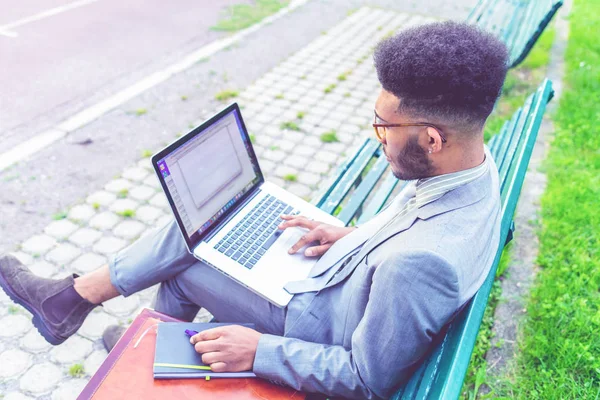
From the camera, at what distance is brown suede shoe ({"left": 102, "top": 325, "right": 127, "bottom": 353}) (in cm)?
284

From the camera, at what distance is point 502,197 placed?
2.34 metres

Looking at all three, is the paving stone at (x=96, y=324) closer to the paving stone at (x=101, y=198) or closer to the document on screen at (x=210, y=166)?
the paving stone at (x=101, y=198)

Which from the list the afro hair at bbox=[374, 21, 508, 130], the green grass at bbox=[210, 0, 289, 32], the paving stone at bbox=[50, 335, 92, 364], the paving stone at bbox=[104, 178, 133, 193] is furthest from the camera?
the green grass at bbox=[210, 0, 289, 32]

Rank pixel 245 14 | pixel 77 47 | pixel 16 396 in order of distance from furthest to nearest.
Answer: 1. pixel 245 14
2. pixel 77 47
3. pixel 16 396

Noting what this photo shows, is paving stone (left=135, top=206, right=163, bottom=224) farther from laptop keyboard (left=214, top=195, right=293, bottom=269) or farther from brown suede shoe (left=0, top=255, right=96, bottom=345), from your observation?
laptop keyboard (left=214, top=195, right=293, bottom=269)

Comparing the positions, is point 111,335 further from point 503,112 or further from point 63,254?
point 503,112

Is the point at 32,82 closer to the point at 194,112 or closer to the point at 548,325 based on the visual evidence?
the point at 194,112

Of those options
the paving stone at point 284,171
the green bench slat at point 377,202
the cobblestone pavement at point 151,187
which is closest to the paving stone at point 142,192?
the cobblestone pavement at point 151,187

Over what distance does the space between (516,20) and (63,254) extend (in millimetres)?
5357

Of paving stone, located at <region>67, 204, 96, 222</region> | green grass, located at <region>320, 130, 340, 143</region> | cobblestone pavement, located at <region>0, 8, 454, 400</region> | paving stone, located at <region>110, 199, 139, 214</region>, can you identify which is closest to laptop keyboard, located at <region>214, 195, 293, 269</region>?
cobblestone pavement, located at <region>0, 8, 454, 400</region>

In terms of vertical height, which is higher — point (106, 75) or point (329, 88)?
point (106, 75)

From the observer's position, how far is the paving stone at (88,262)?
136 inches

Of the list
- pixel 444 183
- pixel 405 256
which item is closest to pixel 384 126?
pixel 444 183

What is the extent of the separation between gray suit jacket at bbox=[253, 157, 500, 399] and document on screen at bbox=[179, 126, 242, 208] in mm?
612
